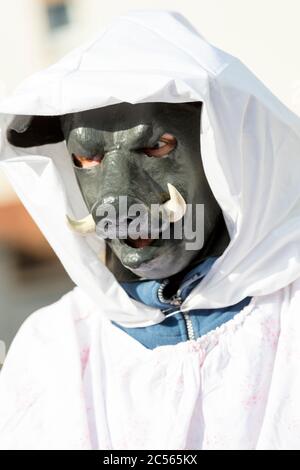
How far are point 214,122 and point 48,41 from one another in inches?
206

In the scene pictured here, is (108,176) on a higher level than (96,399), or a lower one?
higher

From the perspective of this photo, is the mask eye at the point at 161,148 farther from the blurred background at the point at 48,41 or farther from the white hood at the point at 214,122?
the blurred background at the point at 48,41

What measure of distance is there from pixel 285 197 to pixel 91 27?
194 inches

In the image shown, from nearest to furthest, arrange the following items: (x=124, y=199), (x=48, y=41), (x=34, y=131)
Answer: (x=124, y=199) < (x=34, y=131) < (x=48, y=41)

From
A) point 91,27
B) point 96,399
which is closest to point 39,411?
point 96,399

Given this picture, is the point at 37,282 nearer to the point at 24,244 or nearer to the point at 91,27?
the point at 24,244

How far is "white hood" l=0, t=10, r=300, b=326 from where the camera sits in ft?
4.89

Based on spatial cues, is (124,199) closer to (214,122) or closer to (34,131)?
(214,122)

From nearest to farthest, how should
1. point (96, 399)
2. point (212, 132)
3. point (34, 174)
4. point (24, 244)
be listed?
point (212, 132) → point (96, 399) → point (34, 174) → point (24, 244)

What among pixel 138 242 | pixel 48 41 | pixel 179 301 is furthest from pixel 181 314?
pixel 48 41

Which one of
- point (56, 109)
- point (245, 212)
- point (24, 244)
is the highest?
point (56, 109)

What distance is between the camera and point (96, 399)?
164cm

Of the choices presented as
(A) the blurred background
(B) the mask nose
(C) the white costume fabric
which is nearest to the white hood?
(C) the white costume fabric

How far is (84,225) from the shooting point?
1618 mm
